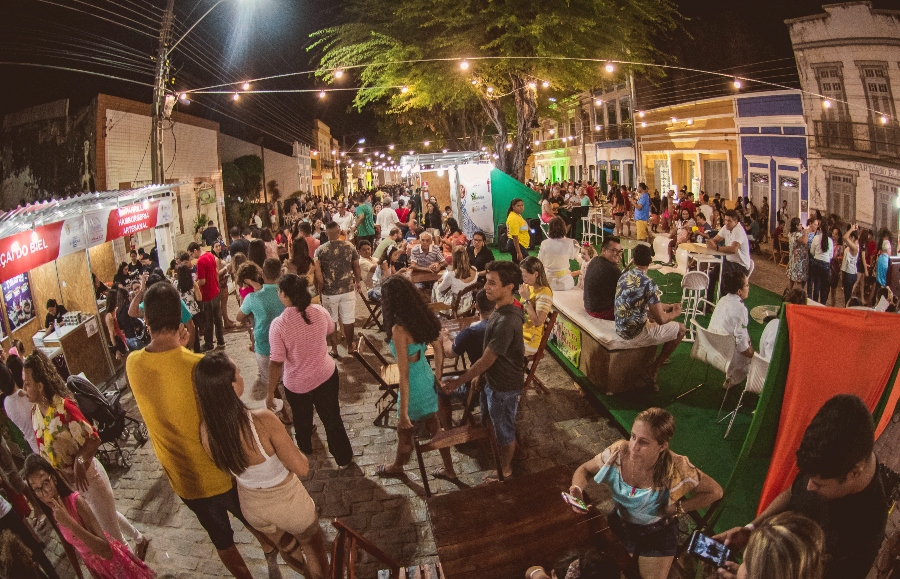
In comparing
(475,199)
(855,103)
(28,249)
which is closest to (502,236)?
(475,199)

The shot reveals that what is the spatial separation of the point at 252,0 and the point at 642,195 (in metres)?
10.6

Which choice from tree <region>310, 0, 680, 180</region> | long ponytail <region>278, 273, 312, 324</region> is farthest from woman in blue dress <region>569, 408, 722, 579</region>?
tree <region>310, 0, 680, 180</region>

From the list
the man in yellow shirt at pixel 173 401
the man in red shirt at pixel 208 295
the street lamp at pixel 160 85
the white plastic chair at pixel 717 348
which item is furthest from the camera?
the street lamp at pixel 160 85

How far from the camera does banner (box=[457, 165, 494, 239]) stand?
16516 millimetres

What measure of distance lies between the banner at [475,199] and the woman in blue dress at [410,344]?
12.0 meters

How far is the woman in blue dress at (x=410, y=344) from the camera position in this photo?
428 centimetres

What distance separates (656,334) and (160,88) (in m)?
10.1

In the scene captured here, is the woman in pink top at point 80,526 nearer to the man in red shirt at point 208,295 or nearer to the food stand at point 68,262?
the food stand at point 68,262

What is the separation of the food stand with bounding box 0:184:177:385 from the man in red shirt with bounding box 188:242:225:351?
4.38ft

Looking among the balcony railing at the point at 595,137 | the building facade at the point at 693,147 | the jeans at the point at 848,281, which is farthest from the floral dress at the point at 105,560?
the balcony railing at the point at 595,137

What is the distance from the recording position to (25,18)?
37.6 feet

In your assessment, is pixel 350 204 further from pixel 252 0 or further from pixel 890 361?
pixel 890 361

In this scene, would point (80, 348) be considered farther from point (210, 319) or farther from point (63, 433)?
point (63, 433)

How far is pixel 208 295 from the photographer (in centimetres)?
827
